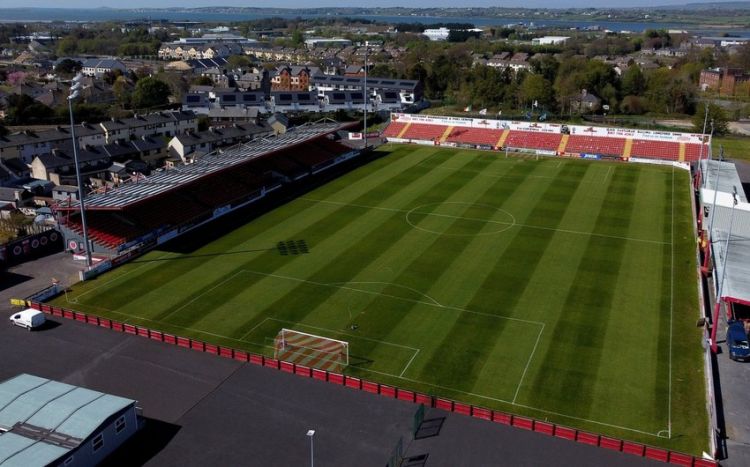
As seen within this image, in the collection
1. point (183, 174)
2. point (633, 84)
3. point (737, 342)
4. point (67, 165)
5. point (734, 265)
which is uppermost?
point (633, 84)

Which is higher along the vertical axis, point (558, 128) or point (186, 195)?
point (558, 128)

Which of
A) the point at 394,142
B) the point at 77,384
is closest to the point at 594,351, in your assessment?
the point at 77,384

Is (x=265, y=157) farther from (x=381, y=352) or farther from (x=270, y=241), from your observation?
(x=381, y=352)

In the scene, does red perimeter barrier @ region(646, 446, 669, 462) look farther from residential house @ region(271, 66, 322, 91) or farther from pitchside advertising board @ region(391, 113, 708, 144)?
residential house @ region(271, 66, 322, 91)

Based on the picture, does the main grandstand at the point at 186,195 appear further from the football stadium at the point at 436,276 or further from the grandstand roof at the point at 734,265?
the grandstand roof at the point at 734,265

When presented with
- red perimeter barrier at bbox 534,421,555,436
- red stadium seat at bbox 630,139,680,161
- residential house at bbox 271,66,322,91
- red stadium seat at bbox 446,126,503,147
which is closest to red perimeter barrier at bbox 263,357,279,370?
red perimeter barrier at bbox 534,421,555,436

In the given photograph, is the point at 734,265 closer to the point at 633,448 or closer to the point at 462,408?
the point at 633,448

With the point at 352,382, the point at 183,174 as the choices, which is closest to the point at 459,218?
the point at 183,174
